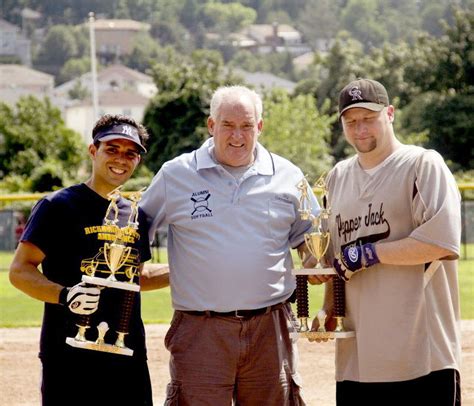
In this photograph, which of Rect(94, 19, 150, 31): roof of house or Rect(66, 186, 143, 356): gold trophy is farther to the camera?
Rect(94, 19, 150, 31): roof of house

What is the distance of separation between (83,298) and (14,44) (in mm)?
163902

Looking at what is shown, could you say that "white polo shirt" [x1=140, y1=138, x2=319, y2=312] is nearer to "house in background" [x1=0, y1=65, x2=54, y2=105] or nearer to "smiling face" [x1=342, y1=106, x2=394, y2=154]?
"smiling face" [x1=342, y1=106, x2=394, y2=154]

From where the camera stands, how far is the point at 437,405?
4.87 m

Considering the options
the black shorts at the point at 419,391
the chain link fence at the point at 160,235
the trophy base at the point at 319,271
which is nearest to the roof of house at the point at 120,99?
the chain link fence at the point at 160,235

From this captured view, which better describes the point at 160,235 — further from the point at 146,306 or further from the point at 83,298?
the point at 83,298

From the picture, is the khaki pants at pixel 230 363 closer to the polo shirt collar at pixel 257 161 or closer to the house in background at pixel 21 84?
the polo shirt collar at pixel 257 161

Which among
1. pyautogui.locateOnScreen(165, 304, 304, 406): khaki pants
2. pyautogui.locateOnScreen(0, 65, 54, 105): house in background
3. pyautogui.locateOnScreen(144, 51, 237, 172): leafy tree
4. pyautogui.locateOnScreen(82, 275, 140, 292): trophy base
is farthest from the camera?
pyautogui.locateOnScreen(0, 65, 54, 105): house in background

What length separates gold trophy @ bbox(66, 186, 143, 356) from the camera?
4719 mm

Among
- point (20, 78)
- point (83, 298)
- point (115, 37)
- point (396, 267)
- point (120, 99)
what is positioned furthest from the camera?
point (115, 37)

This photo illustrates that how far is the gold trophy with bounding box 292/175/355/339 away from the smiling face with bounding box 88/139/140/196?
2.55ft

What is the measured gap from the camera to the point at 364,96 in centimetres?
486

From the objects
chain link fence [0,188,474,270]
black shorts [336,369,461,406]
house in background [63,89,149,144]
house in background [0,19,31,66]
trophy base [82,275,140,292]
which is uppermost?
house in background [0,19,31,66]

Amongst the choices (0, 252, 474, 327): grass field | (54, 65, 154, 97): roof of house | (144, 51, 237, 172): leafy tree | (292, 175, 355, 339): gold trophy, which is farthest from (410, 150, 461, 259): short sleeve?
(54, 65, 154, 97): roof of house

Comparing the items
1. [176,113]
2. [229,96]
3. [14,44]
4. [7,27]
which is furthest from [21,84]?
[229,96]
